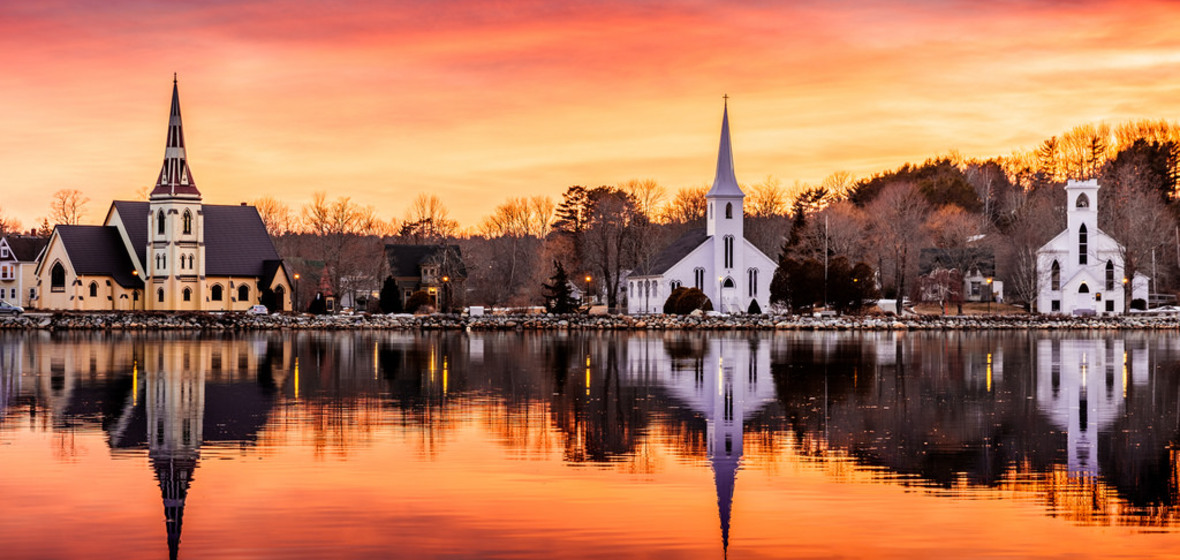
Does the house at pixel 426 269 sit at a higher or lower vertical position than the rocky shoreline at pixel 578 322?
higher

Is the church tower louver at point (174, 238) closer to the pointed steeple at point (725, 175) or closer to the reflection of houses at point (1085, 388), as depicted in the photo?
the pointed steeple at point (725, 175)

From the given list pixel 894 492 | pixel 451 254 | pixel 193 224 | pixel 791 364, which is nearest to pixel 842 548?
pixel 894 492

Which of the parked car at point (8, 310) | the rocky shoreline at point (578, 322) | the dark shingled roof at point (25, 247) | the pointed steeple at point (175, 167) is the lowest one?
the rocky shoreline at point (578, 322)

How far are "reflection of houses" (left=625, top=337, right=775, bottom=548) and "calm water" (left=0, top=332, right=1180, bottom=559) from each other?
0.44 ft

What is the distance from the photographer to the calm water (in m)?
13.8

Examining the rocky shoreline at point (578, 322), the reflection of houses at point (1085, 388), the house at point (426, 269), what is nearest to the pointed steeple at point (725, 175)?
the rocky shoreline at point (578, 322)

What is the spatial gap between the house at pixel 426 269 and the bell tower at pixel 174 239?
19767 mm

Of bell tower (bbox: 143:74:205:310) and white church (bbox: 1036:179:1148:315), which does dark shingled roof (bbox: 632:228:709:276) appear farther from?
bell tower (bbox: 143:74:205:310)

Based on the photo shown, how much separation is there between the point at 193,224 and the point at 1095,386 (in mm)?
71821

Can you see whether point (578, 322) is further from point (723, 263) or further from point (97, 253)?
point (97, 253)

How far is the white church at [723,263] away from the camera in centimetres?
8888

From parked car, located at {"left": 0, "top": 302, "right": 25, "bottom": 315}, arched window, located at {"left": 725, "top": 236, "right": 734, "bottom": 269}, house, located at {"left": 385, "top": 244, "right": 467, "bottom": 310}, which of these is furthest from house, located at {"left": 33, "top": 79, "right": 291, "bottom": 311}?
arched window, located at {"left": 725, "top": 236, "right": 734, "bottom": 269}

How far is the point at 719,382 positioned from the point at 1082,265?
2412 inches

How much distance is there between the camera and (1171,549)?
13320 mm
